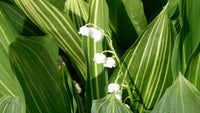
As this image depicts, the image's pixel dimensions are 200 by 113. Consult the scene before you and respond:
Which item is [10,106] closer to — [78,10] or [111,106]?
[111,106]

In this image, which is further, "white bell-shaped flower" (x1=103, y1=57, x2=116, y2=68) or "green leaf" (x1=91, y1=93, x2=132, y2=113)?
"white bell-shaped flower" (x1=103, y1=57, x2=116, y2=68)

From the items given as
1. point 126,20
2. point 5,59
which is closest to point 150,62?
point 126,20

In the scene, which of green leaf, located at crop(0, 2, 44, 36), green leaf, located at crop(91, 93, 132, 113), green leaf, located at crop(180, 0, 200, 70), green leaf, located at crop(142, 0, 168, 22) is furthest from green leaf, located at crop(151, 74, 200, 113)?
green leaf, located at crop(0, 2, 44, 36)

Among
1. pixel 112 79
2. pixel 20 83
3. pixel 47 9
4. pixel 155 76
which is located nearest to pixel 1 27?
pixel 47 9

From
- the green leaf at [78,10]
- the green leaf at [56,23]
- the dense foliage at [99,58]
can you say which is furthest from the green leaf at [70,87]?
the green leaf at [78,10]

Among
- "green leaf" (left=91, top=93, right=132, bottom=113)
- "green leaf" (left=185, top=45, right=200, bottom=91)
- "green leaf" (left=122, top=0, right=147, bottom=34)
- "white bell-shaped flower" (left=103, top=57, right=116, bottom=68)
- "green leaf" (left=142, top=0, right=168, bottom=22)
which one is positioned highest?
"green leaf" (left=142, top=0, right=168, bottom=22)

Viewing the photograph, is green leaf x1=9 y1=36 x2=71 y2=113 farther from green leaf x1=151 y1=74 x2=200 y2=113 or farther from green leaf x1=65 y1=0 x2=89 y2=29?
green leaf x1=151 y1=74 x2=200 y2=113
